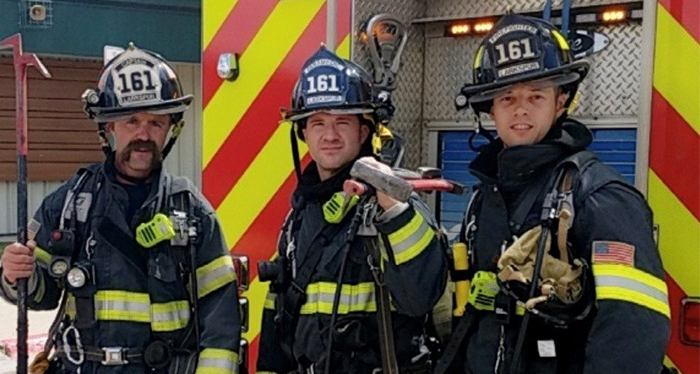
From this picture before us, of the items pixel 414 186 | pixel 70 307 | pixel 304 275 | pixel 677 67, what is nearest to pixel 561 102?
pixel 677 67

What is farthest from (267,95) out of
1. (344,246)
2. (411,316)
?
(411,316)

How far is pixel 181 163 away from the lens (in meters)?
12.9

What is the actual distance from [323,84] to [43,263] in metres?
1.04

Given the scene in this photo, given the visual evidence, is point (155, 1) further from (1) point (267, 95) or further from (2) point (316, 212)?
(2) point (316, 212)

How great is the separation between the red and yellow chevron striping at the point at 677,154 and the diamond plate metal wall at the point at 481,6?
0.67 metres

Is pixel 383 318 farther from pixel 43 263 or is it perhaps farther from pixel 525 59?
pixel 43 263

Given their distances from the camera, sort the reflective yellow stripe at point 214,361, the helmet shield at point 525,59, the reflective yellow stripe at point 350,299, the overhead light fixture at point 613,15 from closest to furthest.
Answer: the helmet shield at point 525,59 < the reflective yellow stripe at point 350,299 < the reflective yellow stripe at point 214,361 < the overhead light fixture at point 613,15

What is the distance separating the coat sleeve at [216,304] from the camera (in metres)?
2.55

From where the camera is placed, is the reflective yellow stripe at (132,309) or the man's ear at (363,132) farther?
the man's ear at (363,132)

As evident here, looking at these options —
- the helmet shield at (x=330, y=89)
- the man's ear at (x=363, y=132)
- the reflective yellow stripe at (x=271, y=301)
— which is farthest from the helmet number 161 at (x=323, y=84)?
the reflective yellow stripe at (x=271, y=301)

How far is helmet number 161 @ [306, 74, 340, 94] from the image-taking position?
8.38ft

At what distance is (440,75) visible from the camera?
3.36 meters

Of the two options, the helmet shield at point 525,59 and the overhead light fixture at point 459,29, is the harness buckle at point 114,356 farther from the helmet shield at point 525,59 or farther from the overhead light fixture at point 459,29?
the overhead light fixture at point 459,29

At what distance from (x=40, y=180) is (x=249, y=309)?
983cm
